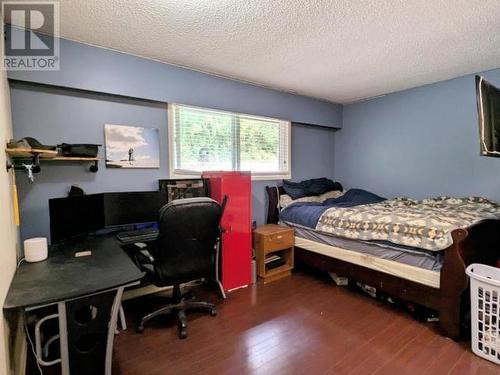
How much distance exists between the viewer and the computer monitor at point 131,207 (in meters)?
2.48

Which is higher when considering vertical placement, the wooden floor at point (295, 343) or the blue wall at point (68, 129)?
the blue wall at point (68, 129)

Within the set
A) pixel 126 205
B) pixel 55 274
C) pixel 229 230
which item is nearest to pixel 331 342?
pixel 229 230

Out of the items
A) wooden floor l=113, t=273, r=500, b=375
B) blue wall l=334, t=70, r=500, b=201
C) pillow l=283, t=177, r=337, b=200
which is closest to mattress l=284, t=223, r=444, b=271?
wooden floor l=113, t=273, r=500, b=375

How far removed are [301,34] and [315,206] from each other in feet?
6.61

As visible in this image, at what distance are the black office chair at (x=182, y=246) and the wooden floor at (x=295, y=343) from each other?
0.20 m

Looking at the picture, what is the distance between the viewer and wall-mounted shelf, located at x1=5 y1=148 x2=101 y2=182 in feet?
5.71

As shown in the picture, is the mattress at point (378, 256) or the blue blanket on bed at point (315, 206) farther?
the blue blanket on bed at point (315, 206)

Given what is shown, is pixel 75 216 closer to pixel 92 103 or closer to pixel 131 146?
pixel 131 146

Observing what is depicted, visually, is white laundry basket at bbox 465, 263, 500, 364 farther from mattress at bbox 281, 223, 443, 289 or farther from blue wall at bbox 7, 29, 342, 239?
blue wall at bbox 7, 29, 342, 239

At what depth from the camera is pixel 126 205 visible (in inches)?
101

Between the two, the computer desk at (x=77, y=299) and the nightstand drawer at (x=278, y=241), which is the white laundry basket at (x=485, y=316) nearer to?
the nightstand drawer at (x=278, y=241)

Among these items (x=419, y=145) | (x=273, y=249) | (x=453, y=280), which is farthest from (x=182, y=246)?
(x=419, y=145)

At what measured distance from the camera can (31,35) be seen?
2.18 metres

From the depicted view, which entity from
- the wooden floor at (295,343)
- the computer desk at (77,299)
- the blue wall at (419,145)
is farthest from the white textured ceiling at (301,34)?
the wooden floor at (295,343)
